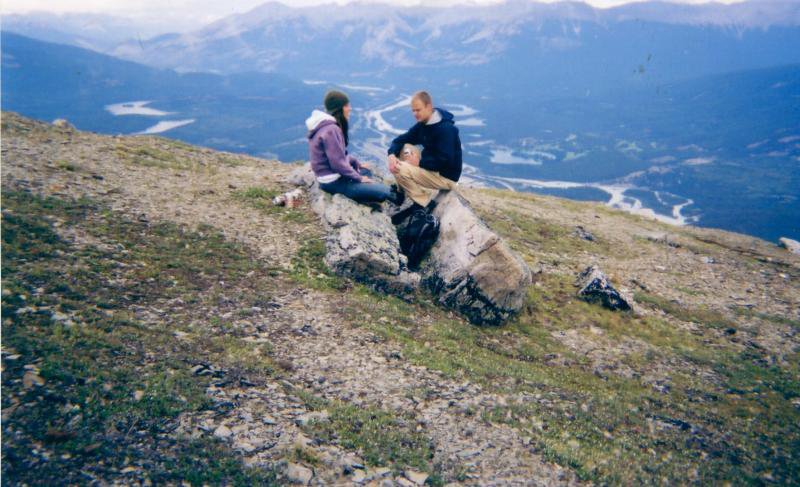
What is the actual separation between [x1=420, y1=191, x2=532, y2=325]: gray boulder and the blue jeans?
338 centimetres

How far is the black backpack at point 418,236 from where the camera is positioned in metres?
16.8

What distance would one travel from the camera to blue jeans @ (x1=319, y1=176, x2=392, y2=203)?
16547 mm

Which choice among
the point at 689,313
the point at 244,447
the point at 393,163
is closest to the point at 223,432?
the point at 244,447

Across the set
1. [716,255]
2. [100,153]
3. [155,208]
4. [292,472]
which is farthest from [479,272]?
[716,255]

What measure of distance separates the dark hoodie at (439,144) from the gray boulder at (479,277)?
234 cm

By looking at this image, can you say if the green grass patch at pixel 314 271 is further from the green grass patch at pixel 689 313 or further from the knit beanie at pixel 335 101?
the green grass patch at pixel 689 313

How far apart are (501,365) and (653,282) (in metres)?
15.3

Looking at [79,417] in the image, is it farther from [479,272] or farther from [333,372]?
[479,272]

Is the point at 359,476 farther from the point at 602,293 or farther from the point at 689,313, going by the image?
the point at 689,313

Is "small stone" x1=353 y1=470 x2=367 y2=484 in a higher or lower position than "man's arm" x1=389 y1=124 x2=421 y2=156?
lower

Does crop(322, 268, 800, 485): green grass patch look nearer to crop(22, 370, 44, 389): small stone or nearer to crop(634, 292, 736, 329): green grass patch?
crop(634, 292, 736, 329): green grass patch

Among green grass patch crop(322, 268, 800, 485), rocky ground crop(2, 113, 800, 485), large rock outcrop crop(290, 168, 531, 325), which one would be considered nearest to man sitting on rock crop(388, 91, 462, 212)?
large rock outcrop crop(290, 168, 531, 325)

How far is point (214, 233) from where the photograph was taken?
643 inches

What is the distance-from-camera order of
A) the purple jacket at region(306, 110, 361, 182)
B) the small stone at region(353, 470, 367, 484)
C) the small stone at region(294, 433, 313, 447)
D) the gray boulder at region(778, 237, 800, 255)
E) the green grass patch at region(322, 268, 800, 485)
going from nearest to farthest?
the small stone at region(353, 470, 367, 484)
the small stone at region(294, 433, 313, 447)
the green grass patch at region(322, 268, 800, 485)
the purple jacket at region(306, 110, 361, 182)
the gray boulder at region(778, 237, 800, 255)
